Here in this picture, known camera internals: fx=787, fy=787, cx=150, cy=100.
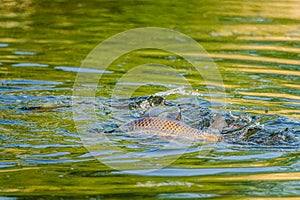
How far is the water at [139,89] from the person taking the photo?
550 cm

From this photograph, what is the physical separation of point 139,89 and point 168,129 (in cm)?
226

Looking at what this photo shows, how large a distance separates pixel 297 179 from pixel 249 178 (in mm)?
354

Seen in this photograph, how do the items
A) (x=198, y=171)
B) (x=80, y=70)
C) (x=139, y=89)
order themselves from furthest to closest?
(x=80, y=70) → (x=139, y=89) → (x=198, y=171)

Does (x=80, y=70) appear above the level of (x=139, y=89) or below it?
above

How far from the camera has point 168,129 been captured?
6.48 m

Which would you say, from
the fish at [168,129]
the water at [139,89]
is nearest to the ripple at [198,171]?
the water at [139,89]

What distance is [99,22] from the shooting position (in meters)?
13.0

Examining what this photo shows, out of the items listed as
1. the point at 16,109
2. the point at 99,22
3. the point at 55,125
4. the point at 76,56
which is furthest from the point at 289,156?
the point at 99,22

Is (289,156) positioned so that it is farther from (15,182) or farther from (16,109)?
(16,109)

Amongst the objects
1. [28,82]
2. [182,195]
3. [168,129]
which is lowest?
[182,195]

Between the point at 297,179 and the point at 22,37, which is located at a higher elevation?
the point at 22,37

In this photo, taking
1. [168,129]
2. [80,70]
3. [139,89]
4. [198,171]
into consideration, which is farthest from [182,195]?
[80,70]

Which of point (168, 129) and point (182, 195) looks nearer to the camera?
point (182, 195)

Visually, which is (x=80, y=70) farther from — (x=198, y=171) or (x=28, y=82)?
(x=198, y=171)
